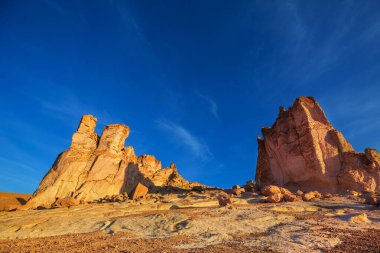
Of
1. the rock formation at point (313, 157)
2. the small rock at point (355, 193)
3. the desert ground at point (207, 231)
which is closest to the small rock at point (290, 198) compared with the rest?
the desert ground at point (207, 231)

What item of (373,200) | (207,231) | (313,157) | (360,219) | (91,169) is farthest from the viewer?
(91,169)

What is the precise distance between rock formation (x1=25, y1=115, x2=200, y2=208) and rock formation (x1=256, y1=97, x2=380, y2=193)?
20.5 metres

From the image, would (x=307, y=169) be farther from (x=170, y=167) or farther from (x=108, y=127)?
(x=170, y=167)

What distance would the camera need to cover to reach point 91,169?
35.3 meters

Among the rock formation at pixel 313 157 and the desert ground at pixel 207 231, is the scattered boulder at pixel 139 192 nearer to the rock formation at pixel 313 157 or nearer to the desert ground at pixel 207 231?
the desert ground at pixel 207 231

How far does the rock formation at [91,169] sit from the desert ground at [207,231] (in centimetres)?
1511

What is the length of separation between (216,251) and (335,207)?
41.3ft

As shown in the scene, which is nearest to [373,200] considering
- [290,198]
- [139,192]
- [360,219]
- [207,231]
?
[290,198]

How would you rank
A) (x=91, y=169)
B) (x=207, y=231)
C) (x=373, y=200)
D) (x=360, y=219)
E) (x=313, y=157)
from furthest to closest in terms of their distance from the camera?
(x=91, y=169)
(x=313, y=157)
(x=373, y=200)
(x=360, y=219)
(x=207, y=231)

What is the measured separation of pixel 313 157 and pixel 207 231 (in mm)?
19098

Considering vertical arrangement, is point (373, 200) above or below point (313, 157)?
below

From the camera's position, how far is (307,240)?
31.2 ft

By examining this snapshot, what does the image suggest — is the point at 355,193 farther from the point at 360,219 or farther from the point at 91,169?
the point at 91,169

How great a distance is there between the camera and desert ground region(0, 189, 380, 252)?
9352 mm
